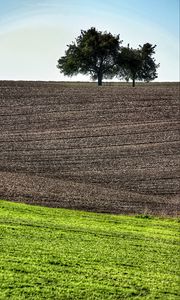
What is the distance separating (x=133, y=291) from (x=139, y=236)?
4.85m

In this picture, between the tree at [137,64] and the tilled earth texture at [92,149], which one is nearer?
the tilled earth texture at [92,149]

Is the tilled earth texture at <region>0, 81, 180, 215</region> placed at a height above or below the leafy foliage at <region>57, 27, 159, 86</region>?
below

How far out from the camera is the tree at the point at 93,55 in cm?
6944

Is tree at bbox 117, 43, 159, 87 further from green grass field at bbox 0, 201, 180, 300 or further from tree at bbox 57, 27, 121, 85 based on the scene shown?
green grass field at bbox 0, 201, 180, 300

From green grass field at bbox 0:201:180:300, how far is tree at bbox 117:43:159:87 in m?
54.8

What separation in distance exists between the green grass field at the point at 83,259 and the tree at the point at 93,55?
54.0 metres

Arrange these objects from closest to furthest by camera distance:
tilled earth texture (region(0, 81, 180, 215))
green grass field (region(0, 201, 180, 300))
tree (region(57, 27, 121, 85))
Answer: green grass field (region(0, 201, 180, 300))
tilled earth texture (region(0, 81, 180, 215))
tree (region(57, 27, 121, 85))

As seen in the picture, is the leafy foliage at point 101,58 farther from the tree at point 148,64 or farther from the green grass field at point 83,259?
the green grass field at point 83,259

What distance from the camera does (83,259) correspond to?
1218 centimetres

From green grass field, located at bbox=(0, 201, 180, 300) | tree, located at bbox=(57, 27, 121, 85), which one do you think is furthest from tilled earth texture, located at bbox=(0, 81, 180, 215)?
tree, located at bbox=(57, 27, 121, 85)

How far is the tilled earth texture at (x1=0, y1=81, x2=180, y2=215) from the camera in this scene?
23125mm

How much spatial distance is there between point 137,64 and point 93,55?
230 inches

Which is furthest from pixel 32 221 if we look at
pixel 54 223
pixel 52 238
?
pixel 52 238

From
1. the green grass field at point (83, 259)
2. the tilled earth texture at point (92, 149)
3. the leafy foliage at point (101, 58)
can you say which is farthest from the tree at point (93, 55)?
the green grass field at point (83, 259)
